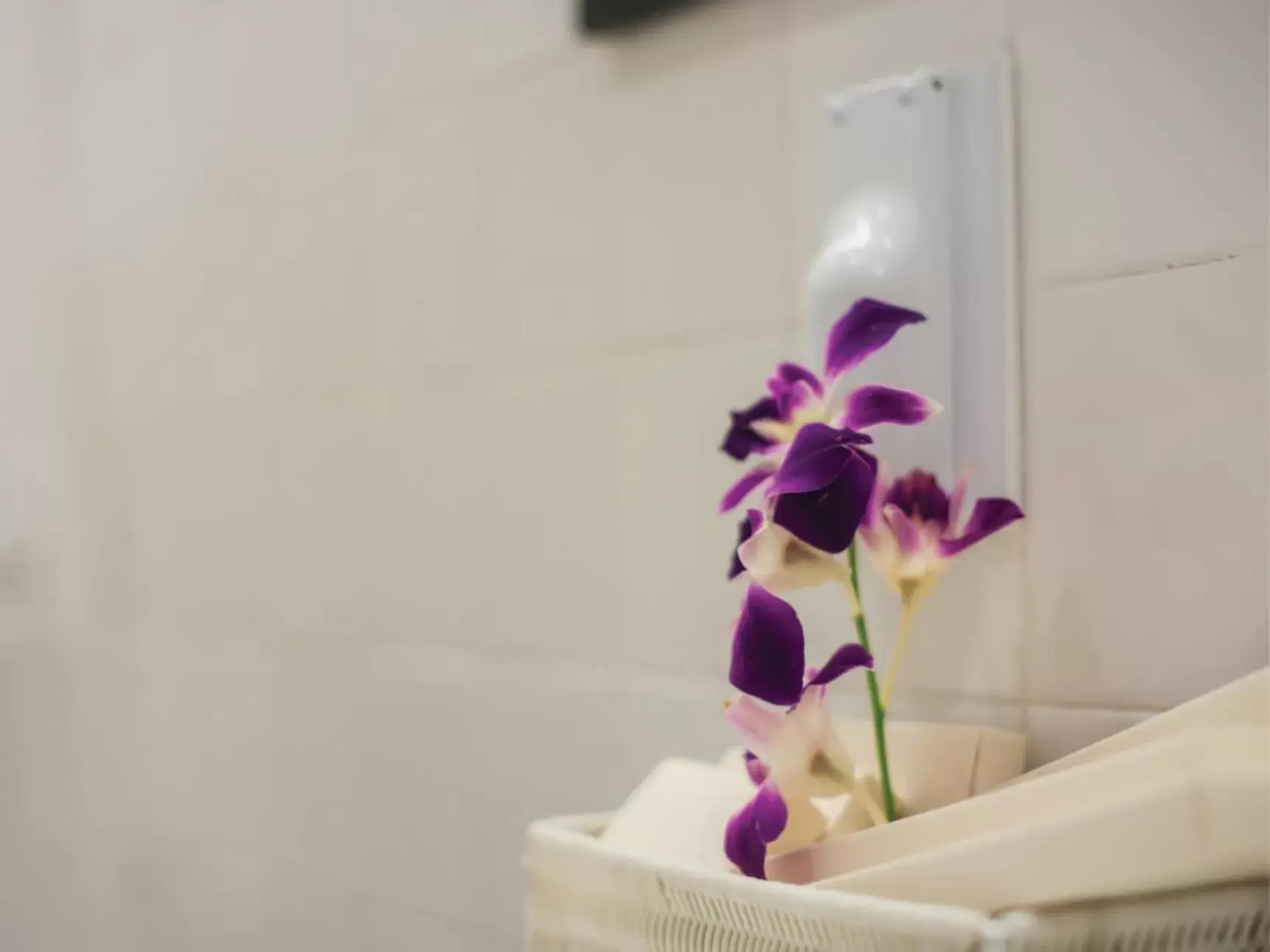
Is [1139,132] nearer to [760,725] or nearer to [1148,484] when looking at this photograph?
[1148,484]

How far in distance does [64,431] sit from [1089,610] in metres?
1.01

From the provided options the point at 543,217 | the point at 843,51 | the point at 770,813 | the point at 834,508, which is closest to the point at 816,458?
the point at 834,508

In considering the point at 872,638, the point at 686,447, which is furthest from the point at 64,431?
the point at 872,638

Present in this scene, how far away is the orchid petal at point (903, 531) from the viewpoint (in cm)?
45

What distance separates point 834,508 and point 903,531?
5 centimetres

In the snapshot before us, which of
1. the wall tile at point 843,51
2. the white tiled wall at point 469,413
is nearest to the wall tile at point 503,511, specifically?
the white tiled wall at point 469,413

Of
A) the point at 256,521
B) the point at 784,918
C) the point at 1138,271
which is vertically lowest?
the point at 784,918

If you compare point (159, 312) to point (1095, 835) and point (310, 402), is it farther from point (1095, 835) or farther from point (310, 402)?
point (1095, 835)

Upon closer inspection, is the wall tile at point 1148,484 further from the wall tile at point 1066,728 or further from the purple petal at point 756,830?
the purple petal at point 756,830

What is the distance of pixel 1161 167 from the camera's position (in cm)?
45

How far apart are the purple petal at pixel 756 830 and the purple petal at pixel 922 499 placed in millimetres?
119

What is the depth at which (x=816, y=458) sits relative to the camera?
16.1 inches

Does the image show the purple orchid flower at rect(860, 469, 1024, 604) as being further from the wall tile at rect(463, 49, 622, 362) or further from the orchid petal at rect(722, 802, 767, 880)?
the wall tile at rect(463, 49, 622, 362)

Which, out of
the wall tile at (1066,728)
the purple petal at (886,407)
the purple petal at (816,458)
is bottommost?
the wall tile at (1066,728)
